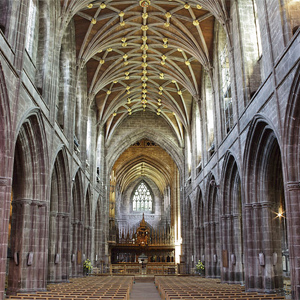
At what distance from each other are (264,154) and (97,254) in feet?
71.5

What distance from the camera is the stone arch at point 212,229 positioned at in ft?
83.2

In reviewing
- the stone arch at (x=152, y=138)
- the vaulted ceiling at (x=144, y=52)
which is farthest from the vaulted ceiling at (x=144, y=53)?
the stone arch at (x=152, y=138)

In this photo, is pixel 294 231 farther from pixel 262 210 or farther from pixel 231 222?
pixel 231 222

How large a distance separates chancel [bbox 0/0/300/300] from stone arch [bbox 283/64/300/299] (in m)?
0.04

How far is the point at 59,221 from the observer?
20656 millimetres

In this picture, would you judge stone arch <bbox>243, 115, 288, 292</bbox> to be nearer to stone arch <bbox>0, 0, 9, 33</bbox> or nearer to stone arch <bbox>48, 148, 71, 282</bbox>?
stone arch <bbox>48, 148, 71, 282</bbox>

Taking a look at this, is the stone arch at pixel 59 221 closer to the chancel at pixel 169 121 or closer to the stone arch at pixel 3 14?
the chancel at pixel 169 121

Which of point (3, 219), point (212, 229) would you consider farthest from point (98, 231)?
point (3, 219)

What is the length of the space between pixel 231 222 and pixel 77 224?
999cm

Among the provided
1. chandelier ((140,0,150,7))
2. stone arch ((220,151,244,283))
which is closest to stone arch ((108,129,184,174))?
stone arch ((220,151,244,283))

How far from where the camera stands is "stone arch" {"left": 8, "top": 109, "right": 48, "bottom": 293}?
15086 mm

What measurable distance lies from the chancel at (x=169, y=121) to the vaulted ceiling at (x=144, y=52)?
9cm

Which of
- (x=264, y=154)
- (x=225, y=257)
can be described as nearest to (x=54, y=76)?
(x=264, y=154)

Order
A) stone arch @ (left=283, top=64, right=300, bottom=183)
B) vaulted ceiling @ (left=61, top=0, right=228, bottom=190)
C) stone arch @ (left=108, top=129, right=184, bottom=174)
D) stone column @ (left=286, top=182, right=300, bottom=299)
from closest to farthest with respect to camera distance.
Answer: stone column @ (left=286, top=182, right=300, bottom=299)
stone arch @ (left=283, top=64, right=300, bottom=183)
vaulted ceiling @ (left=61, top=0, right=228, bottom=190)
stone arch @ (left=108, top=129, right=184, bottom=174)
